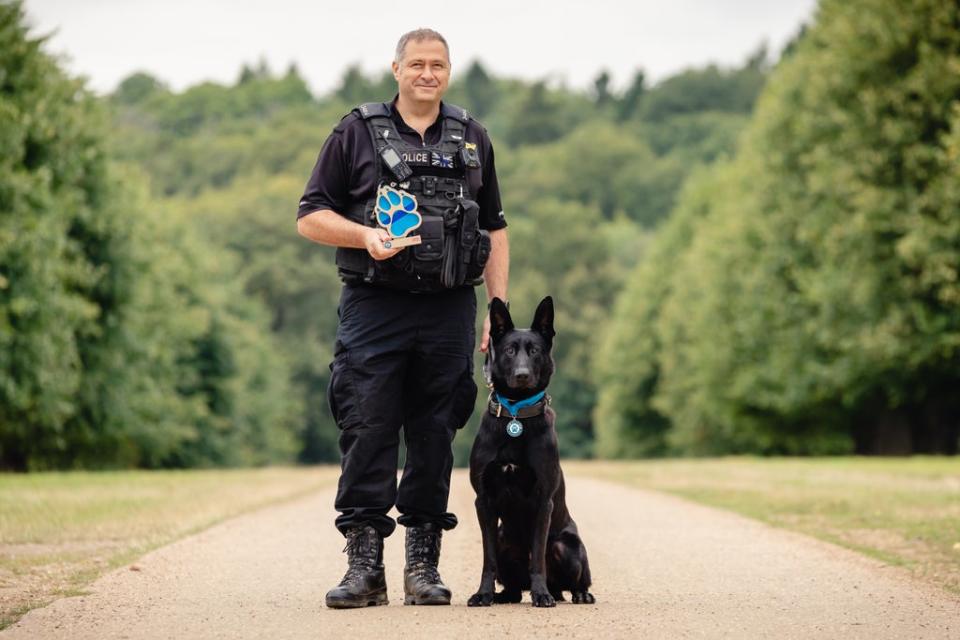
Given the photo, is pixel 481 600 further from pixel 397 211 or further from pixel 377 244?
pixel 397 211

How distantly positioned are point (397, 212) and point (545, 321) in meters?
0.91

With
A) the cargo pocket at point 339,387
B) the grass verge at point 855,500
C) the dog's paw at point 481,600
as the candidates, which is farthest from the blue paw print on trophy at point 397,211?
the grass verge at point 855,500

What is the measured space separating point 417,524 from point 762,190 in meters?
32.2

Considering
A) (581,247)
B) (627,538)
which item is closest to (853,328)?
(627,538)

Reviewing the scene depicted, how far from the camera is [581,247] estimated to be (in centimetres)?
8194

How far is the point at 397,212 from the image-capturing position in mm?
6770

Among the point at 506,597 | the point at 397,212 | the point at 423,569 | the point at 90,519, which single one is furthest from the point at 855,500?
the point at 397,212

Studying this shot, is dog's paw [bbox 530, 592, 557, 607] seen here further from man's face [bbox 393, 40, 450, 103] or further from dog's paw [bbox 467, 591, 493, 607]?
man's face [bbox 393, 40, 450, 103]

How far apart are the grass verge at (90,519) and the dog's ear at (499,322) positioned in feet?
8.19

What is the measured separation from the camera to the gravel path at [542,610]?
5969 mm

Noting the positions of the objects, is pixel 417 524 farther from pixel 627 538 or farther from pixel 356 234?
pixel 627 538

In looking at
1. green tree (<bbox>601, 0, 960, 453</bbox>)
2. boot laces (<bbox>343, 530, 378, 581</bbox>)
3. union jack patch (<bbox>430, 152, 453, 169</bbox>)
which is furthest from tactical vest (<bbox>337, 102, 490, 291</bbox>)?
green tree (<bbox>601, 0, 960, 453</bbox>)

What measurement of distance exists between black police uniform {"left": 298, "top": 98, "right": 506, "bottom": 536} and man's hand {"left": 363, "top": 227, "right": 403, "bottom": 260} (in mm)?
254

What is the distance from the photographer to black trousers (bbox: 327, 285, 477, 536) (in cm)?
695
